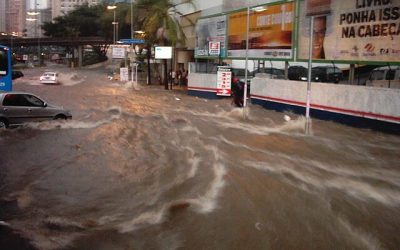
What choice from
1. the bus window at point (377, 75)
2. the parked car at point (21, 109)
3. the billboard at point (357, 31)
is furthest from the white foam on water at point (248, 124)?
the parked car at point (21, 109)

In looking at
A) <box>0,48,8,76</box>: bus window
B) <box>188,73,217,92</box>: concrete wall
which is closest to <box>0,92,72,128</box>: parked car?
<box>0,48,8,76</box>: bus window

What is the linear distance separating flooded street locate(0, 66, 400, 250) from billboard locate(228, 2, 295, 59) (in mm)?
9736

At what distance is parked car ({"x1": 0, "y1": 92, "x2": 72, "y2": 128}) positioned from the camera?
19.4 meters

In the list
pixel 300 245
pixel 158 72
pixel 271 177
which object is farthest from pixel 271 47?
pixel 158 72

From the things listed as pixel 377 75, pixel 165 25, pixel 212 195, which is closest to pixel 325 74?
pixel 377 75

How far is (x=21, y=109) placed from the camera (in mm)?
19859

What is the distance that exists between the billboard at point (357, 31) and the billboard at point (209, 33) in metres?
12.3

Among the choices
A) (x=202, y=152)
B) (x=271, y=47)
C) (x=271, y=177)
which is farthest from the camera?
(x=271, y=47)

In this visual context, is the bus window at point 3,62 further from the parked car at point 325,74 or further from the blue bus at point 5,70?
the parked car at point 325,74

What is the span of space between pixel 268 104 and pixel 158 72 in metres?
36.8

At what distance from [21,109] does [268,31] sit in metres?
16.4

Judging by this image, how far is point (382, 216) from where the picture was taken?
9078 mm

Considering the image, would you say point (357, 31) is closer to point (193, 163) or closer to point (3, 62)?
point (193, 163)

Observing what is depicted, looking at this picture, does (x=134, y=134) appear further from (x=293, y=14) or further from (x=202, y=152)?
(x=293, y=14)
